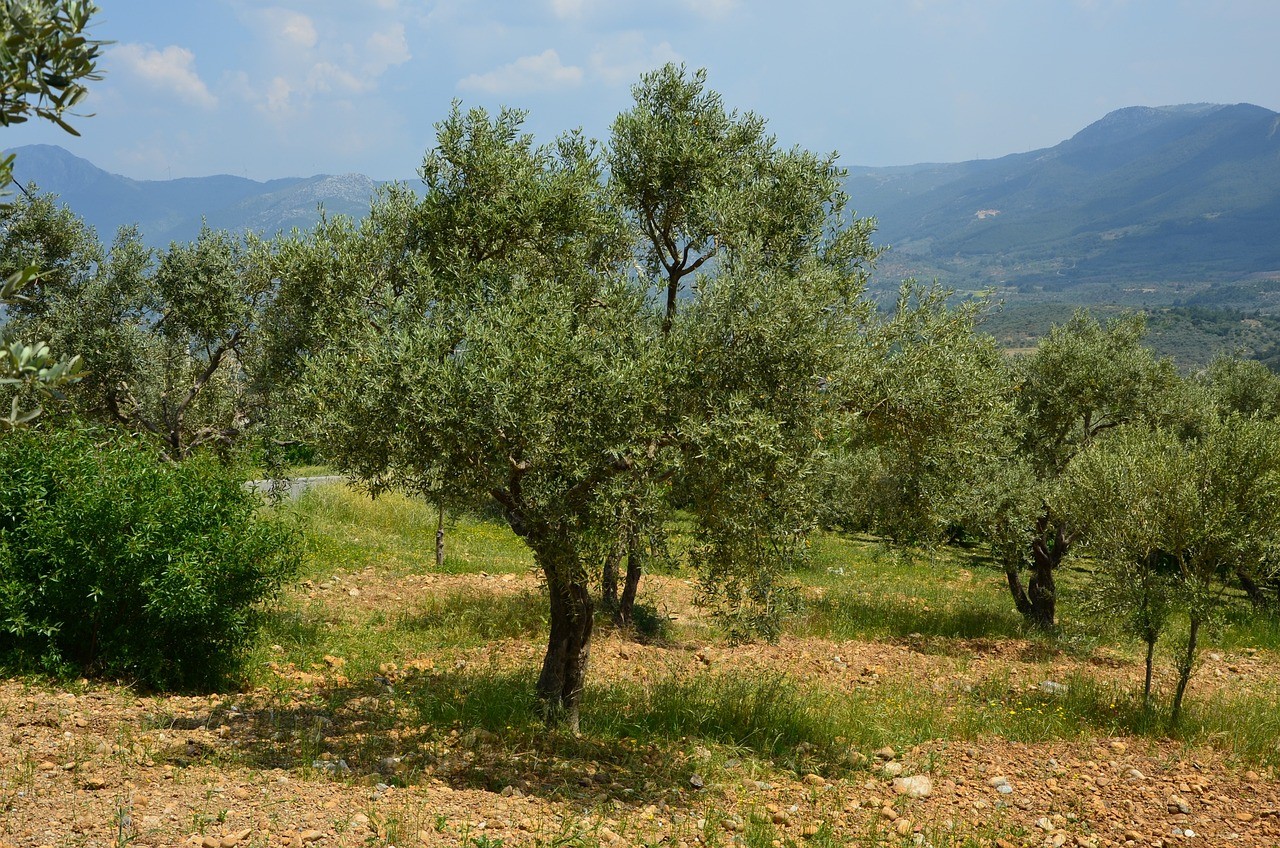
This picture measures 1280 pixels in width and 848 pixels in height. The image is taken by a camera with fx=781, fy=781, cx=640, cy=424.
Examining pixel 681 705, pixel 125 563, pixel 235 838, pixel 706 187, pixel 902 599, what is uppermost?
pixel 706 187

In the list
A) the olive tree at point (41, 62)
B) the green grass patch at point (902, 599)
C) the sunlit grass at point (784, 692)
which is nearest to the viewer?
the olive tree at point (41, 62)

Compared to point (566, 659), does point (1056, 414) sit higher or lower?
higher

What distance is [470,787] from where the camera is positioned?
9.60 m

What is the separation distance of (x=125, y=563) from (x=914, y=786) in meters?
11.5

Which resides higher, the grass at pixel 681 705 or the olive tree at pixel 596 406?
the olive tree at pixel 596 406

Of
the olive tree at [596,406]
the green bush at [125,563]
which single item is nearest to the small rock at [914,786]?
the olive tree at [596,406]

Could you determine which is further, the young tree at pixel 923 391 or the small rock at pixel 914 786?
the young tree at pixel 923 391

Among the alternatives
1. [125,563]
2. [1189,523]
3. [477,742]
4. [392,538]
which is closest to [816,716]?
[477,742]

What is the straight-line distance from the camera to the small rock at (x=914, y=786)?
10.9 m

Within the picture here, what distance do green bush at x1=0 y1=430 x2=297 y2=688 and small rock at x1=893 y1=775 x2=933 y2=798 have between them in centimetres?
966

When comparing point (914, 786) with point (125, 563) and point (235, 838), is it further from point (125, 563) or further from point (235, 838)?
point (125, 563)

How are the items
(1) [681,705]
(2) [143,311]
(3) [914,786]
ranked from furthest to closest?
1. (2) [143,311]
2. (1) [681,705]
3. (3) [914,786]

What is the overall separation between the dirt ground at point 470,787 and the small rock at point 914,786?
26mm

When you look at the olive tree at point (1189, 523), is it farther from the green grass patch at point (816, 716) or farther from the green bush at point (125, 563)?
the green bush at point (125, 563)
